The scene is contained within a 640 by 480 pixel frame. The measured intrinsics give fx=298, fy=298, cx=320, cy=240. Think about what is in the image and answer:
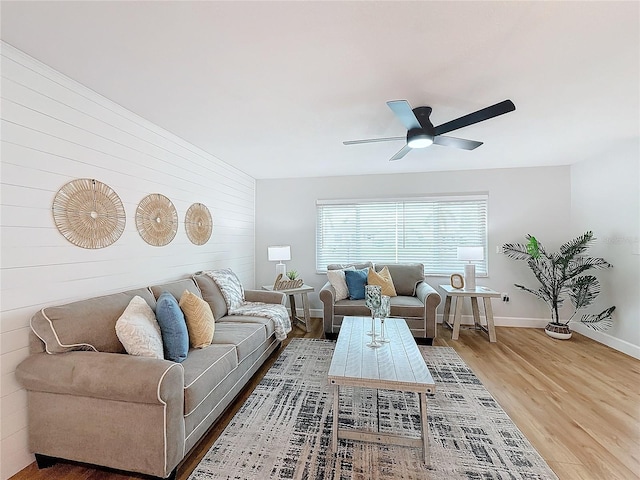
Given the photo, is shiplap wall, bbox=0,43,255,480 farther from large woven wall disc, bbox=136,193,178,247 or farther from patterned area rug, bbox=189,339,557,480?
patterned area rug, bbox=189,339,557,480

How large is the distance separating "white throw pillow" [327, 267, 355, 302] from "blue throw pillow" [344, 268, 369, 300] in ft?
0.17

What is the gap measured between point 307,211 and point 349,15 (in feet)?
12.3

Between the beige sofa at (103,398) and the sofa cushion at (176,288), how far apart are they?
0.63 metres

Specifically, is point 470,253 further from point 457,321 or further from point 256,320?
point 256,320

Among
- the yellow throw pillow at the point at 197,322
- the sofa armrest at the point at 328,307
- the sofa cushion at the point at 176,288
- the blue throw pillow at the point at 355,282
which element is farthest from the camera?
the blue throw pillow at the point at 355,282

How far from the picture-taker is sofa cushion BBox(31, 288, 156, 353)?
5.65ft

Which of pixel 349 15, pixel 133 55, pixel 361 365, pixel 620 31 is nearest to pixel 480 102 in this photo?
pixel 620 31

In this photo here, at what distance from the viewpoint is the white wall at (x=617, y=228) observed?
3342mm

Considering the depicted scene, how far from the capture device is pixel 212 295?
3193 mm

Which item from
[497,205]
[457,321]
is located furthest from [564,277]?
[457,321]

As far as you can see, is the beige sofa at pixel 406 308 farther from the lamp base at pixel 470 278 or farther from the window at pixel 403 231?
the window at pixel 403 231

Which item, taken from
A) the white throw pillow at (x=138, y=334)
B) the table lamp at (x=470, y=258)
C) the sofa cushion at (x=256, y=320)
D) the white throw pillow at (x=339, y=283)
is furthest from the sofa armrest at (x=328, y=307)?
the white throw pillow at (x=138, y=334)

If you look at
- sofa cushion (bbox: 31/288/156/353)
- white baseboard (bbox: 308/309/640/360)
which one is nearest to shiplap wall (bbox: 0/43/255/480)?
sofa cushion (bbox: 31/288/156/353)

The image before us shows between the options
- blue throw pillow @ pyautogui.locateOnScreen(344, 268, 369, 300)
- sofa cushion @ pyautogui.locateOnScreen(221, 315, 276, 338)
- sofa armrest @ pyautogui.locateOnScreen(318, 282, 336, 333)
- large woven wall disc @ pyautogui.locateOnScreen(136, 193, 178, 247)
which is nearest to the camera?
large woven wall disc @ pyautogui.locateOnScreen(136, 193, 178, 247)
